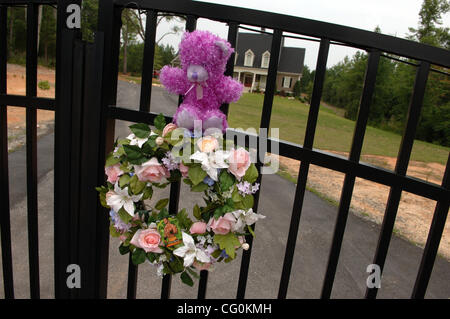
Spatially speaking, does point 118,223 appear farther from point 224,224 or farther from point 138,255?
point 224,224

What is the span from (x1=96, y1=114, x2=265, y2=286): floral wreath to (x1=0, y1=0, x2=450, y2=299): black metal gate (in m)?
0.20

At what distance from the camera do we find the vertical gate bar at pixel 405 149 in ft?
2.95

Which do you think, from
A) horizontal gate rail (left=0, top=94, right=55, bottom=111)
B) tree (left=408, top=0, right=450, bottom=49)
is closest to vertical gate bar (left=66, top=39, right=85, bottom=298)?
horizontal gate rail (left=0, top=94, right=55, bottom=111)

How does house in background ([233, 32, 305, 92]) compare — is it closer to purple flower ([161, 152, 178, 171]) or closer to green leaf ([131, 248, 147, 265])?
purple flower ([161, 152, 178, 171])

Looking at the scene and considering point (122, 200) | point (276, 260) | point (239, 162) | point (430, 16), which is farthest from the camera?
point (430, 16)

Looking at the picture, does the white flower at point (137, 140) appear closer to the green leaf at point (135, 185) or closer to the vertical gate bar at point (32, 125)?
the green leaf at point (135, 185)

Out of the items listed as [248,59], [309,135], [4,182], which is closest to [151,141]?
[309,135]

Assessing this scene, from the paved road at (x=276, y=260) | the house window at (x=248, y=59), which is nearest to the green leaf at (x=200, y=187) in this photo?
the house window at (x=248, y=59)

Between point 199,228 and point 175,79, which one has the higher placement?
point 175,79

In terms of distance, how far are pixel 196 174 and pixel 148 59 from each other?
1.58ft

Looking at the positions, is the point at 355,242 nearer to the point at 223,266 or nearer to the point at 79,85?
the point at 223,266

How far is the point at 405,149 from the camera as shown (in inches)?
36.8

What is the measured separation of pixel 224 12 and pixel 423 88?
0.62m
